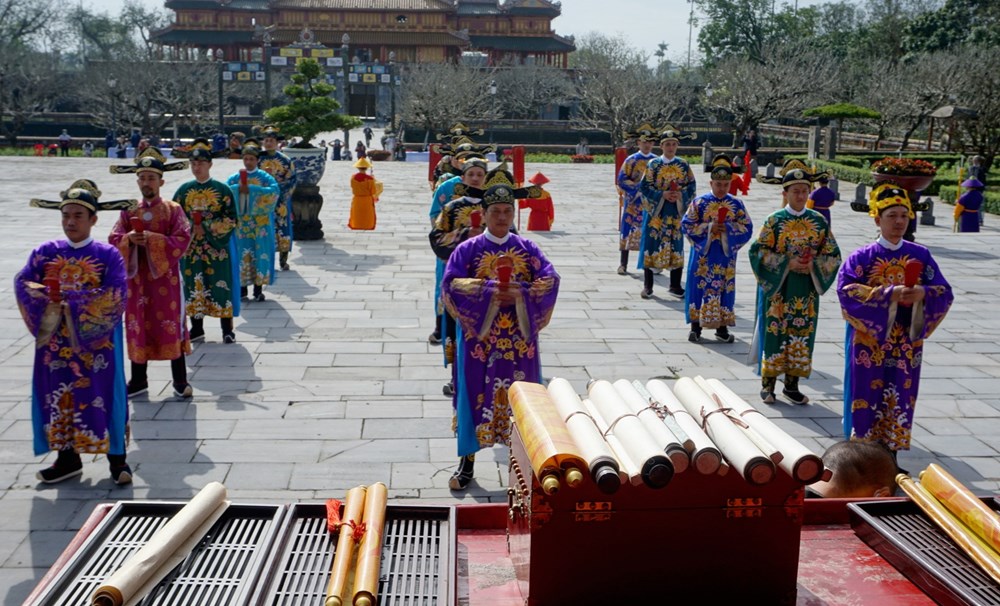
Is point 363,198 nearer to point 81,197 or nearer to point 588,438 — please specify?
point 81,197

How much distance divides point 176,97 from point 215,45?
19055mm

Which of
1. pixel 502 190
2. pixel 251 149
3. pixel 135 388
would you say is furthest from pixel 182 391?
pixel 251 149

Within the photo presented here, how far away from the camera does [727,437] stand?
2.67 metres

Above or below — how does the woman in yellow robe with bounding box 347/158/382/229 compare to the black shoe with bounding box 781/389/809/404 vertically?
above

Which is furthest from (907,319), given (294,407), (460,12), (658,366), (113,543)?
(460,12)

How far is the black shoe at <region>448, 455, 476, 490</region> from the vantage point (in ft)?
19.2

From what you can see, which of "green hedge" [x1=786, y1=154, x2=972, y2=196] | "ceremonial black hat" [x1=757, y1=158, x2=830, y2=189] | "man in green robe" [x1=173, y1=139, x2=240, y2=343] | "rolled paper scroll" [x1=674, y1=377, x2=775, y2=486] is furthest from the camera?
"green hedge" [x1=786, y1=154, x2=972, y2=196]

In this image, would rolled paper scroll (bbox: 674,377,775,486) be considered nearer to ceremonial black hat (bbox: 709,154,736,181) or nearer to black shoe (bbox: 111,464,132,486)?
black shoe (bbox: 111,464,132,486)

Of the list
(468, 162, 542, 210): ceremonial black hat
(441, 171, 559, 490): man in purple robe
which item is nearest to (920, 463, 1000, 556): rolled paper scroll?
(441, 171, 559, 490): man in purple robe

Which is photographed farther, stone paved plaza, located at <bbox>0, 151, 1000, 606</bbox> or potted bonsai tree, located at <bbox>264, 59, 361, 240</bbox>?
potted bonsai tree, located at <bbox>264, 59, 361, 240</bbox>

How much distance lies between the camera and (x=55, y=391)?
18.5 feet

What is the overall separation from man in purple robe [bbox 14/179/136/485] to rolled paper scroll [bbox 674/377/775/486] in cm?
388

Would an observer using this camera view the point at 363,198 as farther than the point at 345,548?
Yes

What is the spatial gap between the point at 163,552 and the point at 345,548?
1.64ft
